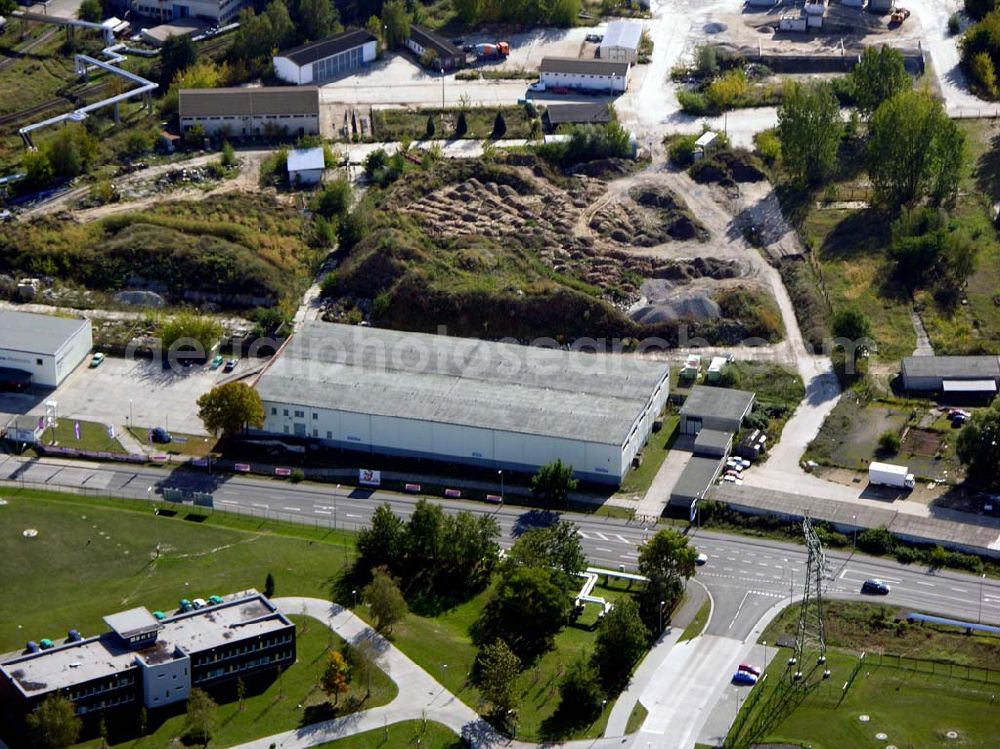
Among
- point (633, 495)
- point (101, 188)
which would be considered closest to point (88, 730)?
point (633, 495)

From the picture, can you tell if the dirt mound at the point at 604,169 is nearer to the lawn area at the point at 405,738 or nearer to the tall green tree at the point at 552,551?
the tall green tree at the point at 552,551

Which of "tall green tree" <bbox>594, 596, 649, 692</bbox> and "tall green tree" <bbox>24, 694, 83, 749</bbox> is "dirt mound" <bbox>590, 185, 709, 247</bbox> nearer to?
"tall green tree" <bbox>594, 596, 649, 692</bbox>

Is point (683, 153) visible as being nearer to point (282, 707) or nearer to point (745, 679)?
point (745, 679)

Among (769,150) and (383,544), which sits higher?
(769,150)

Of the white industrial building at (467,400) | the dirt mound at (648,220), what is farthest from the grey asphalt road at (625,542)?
the dirt mound at (648,220)

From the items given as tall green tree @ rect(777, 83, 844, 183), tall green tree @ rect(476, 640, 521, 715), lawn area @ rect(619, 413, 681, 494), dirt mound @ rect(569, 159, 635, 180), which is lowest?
lawn area @ rect(619, 413, 681, 494)

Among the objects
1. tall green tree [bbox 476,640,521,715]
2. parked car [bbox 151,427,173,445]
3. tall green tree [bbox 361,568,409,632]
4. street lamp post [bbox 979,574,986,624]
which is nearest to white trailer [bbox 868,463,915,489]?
street lamp post [bbox 979,574,986,624]

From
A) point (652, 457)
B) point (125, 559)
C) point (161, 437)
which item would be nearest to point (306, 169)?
point (161, 437)
